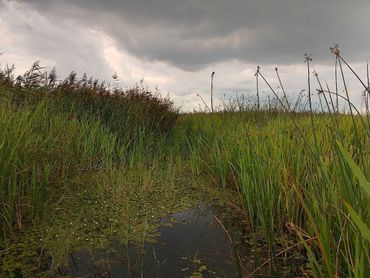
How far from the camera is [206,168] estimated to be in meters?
5.57

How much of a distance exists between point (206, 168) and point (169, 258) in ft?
9.45

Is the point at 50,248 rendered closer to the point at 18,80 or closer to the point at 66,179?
the point at 66,179

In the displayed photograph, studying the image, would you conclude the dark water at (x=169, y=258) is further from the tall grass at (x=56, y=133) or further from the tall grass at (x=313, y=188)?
the tall grass at (x=56, y=133)

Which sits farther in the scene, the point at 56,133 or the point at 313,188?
the point at 56,133

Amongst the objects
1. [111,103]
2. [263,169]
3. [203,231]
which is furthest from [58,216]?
[111,103]

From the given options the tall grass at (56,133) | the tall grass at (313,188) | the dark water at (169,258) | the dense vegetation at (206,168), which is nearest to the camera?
the tall grass at (313,188)

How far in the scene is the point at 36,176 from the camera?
339 centimetres

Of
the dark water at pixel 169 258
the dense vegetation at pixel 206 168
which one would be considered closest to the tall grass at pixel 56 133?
the dense vegetation at pixel 206 168

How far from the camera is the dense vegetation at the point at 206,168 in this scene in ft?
6.20

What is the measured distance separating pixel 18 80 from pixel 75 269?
4166 millimetres

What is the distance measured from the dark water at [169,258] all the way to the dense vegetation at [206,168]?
1.00 feet

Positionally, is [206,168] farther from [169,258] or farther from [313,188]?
[313,188]

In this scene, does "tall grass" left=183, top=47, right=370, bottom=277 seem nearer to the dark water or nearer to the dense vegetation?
the dense vegetation

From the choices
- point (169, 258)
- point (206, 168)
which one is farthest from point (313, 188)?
point (206, 168)
